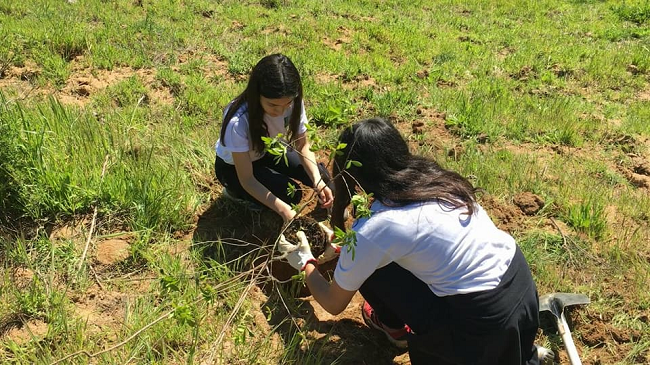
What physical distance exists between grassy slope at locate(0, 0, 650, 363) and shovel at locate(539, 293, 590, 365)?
18 centimetres

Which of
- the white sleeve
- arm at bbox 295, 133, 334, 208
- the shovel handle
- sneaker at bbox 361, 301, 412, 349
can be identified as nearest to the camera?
the shovel handle

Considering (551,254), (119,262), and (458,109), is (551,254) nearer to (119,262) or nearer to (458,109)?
(458,109)

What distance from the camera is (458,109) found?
4.43m

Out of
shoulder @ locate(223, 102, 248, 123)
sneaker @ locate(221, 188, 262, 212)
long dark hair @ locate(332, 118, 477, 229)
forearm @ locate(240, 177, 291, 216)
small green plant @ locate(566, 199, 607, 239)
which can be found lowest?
small green plant @ locate(566, 199, 607, 239)

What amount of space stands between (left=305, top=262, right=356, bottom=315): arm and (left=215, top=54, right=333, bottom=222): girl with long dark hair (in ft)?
1.28

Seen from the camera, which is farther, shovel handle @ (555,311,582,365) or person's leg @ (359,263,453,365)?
shovel handle @ (555,311,582,365)

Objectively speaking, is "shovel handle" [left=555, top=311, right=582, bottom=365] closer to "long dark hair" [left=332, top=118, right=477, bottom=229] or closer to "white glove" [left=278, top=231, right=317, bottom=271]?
"long dark hair" [left=332, top=118, right=477, bottom=229]

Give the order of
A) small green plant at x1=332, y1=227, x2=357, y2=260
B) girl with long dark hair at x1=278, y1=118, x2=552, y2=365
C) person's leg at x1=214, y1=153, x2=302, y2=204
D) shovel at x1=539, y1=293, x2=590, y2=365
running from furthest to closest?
person's leg at x1=214, y1=153, x2=302, y2=204
shovel at x1=539, y1=293, x2=590, y2=365
girl with long dark hair at x1=278, y1=118, x2=552, y2=365
small green plant at x1=332, y1=227, x2=357, y2=260

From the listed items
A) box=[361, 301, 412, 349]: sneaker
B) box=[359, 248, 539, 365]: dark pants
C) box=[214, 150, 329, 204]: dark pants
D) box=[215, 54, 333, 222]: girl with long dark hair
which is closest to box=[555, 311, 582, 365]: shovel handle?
box=[359, 248, 539, 365]: dark pants

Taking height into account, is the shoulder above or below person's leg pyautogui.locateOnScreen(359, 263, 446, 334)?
above

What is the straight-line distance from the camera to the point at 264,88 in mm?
2523

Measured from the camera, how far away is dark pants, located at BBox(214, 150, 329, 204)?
10.0 feet

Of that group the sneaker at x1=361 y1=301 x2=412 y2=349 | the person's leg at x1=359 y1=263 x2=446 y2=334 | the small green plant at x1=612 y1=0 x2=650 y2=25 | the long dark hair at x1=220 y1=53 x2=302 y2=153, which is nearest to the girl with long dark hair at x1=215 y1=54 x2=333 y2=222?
the long dark hair at x1=220 y1=53 x2=302 y2=153

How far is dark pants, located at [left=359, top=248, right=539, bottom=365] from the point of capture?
1.94 m
